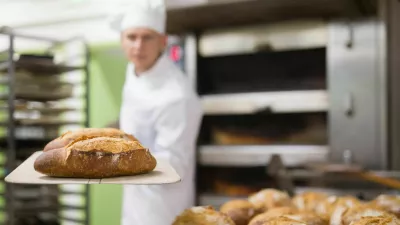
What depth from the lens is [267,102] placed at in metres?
2.88

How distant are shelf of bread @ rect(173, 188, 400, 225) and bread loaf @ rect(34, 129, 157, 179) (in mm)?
199

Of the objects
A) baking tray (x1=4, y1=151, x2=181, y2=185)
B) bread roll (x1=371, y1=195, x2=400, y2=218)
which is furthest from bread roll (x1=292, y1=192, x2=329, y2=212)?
baking tray (x1=4, y1=151, x2=181, y2=185)

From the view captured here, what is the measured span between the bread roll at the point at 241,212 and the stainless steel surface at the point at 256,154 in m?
1.62

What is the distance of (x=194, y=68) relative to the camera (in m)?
3.10

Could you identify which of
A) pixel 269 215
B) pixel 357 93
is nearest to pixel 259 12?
pixel 357 93

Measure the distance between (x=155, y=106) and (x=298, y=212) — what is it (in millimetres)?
1050

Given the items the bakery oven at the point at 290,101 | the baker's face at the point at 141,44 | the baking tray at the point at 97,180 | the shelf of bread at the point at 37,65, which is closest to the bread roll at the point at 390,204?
the baking tray at the point at 97,180

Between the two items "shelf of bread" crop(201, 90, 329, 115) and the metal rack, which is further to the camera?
the metal rack

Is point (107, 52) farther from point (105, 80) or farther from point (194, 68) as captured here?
point (194, 68)

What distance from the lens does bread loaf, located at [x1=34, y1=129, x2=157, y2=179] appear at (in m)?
0.81

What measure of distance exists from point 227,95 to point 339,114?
669 millimetres

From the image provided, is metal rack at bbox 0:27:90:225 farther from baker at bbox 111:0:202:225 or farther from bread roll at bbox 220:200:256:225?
bread roll at bbox 220:200:256:225

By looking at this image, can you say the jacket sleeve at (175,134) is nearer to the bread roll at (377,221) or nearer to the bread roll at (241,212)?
the bread roll at (241,212)

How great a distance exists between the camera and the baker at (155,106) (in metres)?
1.86
